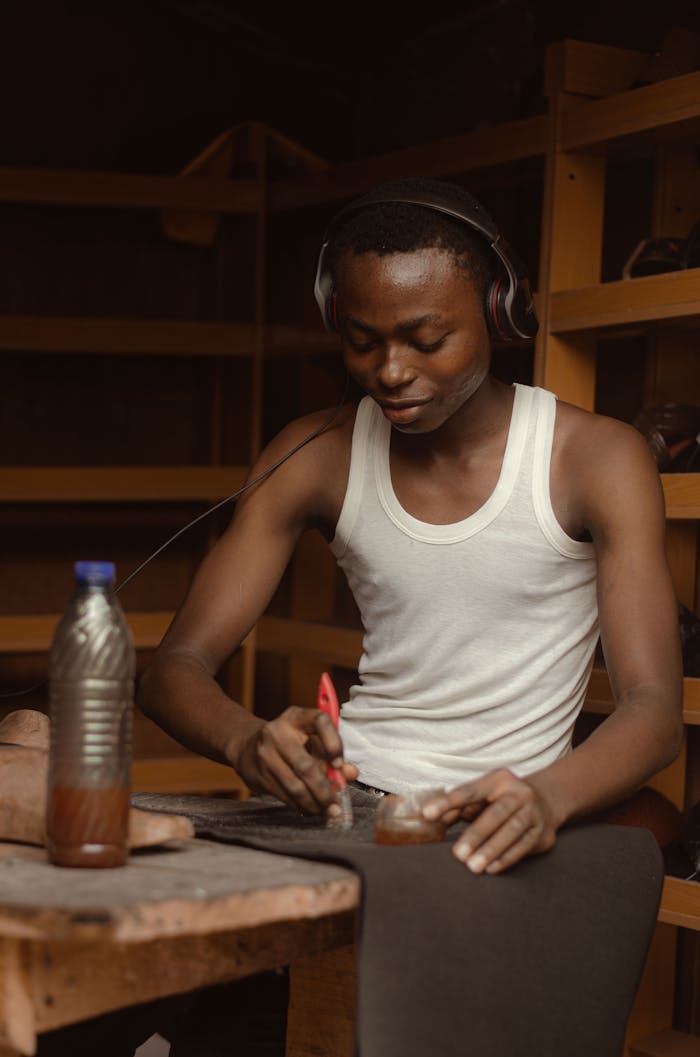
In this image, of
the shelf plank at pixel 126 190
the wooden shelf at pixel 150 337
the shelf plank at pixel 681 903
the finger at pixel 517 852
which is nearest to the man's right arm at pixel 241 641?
the finger at pixel 517 852

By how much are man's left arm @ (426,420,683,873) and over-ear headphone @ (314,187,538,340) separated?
0.19 meters

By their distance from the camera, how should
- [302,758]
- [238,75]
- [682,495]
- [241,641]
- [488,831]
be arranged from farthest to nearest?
[238,75] → [682,495] → [241,641] → [302,758] → [488,831]

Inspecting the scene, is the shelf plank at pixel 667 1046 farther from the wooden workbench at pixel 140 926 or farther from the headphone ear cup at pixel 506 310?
the wooden workbench at pixel 140 926

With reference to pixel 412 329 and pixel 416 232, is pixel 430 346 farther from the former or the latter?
pixel 416 232

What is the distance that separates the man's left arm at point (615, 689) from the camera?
54.6 inches

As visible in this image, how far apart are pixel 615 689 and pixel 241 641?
55 centimetres

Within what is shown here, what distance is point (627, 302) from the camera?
2619 millimetres

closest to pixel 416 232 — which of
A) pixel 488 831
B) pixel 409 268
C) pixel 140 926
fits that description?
pixel 409 268

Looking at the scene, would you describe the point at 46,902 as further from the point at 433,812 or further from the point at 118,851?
the point at 433,812

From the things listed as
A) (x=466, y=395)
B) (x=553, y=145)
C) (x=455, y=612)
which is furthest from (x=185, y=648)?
(x=553, y=145)

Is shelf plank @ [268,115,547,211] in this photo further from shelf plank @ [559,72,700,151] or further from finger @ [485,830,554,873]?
finger @ [485,830,554,873]

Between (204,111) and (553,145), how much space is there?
5.41 ft

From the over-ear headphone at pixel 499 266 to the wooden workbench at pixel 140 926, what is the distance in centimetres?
88

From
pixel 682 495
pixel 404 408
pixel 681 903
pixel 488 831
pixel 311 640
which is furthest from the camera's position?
pixel 311 640
